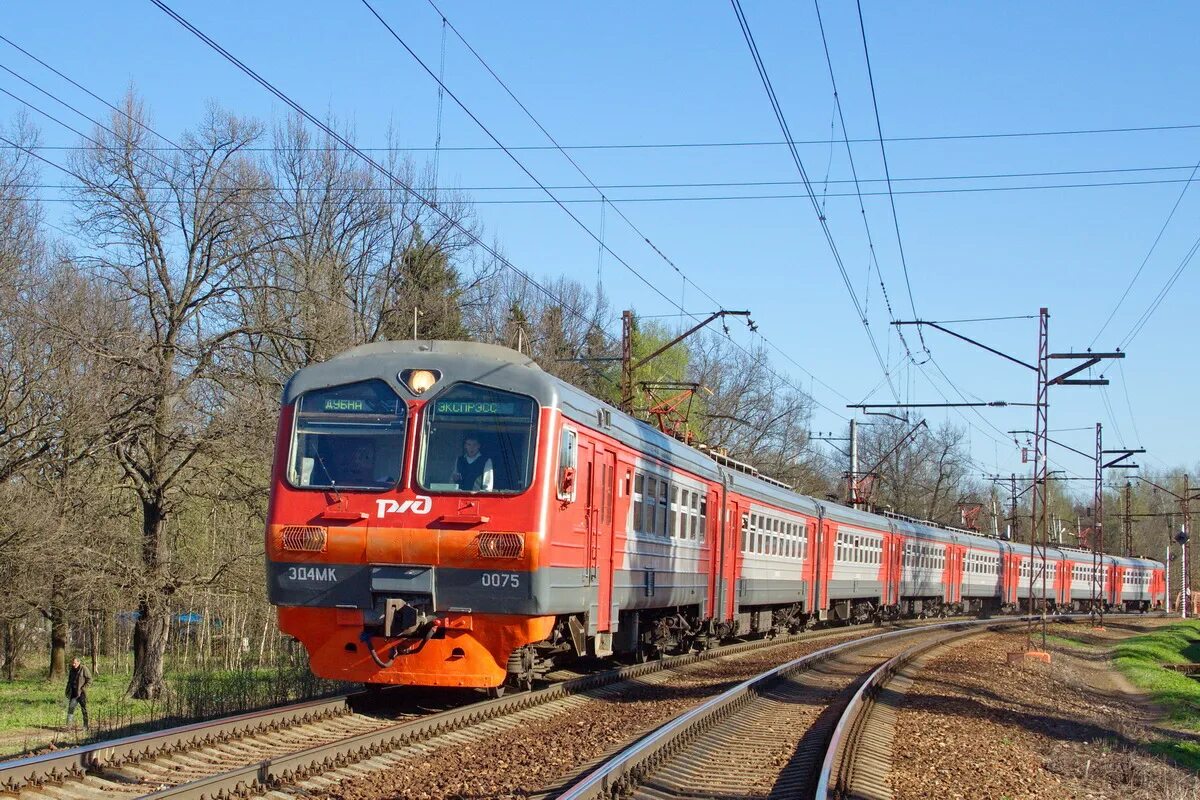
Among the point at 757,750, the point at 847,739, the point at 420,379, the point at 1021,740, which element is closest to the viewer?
Answer: the point at 757,750

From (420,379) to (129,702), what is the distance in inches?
609

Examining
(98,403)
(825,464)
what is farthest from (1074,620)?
(98,403)

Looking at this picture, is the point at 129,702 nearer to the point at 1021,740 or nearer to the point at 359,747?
the point at 359,747

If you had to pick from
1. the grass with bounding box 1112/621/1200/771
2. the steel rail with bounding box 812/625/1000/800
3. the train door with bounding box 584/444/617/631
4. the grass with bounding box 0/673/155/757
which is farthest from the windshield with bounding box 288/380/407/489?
the grass with bounding box 1112/621/1200/771

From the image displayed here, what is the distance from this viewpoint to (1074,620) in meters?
47.8

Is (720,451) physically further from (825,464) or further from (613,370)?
(825,464)

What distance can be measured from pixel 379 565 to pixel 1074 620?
138ft

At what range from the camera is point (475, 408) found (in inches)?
460

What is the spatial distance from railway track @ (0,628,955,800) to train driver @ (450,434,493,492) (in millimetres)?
2018

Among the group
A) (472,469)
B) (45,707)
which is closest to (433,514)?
(472,469)

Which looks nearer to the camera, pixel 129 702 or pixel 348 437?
pixel 348 437

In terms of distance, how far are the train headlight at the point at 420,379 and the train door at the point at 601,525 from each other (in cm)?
200

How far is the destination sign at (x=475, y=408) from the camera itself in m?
11.6

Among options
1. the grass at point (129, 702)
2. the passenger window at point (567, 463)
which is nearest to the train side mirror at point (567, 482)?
the passenger window at point (567, 463)
